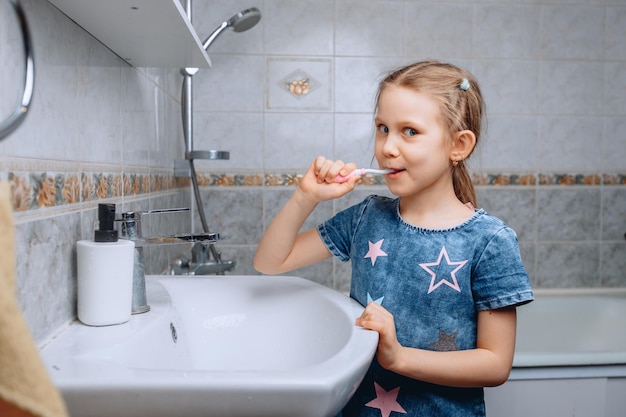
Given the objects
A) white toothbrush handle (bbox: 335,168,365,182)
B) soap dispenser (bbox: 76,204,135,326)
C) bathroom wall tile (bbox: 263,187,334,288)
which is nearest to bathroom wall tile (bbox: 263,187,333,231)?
bathroom wall tile (bbox: 263,187,334,288)

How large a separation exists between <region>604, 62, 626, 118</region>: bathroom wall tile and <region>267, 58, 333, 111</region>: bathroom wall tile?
42.6 inches

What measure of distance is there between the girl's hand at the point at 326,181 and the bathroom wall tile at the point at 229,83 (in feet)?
3.87

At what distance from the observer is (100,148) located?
0.86 m

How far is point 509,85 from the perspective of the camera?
2.08m

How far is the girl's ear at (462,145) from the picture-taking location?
0.95 metres

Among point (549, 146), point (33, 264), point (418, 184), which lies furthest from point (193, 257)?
point (549, 146)

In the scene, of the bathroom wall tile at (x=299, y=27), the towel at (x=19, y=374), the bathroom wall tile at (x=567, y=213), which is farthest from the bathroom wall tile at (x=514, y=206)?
the towel at (x=19, y=374)

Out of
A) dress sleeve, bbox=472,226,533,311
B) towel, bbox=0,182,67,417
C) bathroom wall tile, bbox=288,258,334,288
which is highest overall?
towel, bbox=0,182,67,417

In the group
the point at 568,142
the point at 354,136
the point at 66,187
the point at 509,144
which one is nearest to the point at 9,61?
the point at 66,187

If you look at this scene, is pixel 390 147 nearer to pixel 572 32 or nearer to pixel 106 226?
pixel 106 226

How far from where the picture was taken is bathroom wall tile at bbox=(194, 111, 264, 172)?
200cm

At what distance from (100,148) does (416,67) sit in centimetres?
56

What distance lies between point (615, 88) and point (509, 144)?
1.55ft

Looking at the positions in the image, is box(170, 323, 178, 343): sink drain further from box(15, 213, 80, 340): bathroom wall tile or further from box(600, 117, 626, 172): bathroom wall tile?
box(600, 117, 626, 172): bathroom wall tile
